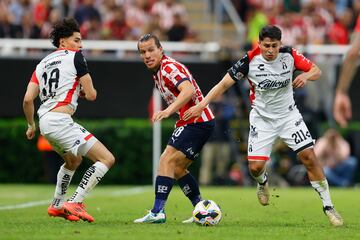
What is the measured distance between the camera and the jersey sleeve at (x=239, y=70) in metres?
13.1

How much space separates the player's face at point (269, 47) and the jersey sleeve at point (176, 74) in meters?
1.04

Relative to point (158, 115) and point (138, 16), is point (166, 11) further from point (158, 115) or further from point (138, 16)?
point (158, 115)

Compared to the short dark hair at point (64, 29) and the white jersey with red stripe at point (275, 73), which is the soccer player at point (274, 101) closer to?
the white jersey with red stripe at point (275, 73)

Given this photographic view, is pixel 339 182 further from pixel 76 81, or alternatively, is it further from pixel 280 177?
pixel 76 81

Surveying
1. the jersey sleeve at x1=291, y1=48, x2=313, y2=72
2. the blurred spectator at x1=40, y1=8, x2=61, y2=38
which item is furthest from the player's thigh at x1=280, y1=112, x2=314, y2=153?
the blurred spectator at x1=40, y1=8, x2=61, y2=38

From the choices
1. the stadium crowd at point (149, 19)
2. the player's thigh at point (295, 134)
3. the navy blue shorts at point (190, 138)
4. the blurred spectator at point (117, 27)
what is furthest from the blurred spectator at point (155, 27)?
the navy blue shorts at point (190, 138)

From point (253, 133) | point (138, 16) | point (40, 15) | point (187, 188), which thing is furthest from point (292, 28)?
point (187, 188)

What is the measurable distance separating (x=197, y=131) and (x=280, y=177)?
43.3ft

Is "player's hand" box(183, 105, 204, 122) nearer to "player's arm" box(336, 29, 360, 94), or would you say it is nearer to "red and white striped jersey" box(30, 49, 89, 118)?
"red and white striped jersey" box(30, 49, 89, 118)

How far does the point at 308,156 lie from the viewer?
13.0 meters

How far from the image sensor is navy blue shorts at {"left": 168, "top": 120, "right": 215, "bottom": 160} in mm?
12977

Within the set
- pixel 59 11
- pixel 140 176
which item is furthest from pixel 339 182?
pixel 59 11

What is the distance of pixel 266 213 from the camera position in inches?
606

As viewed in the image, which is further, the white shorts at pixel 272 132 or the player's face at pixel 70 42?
the white shorts at pixel 272 132
